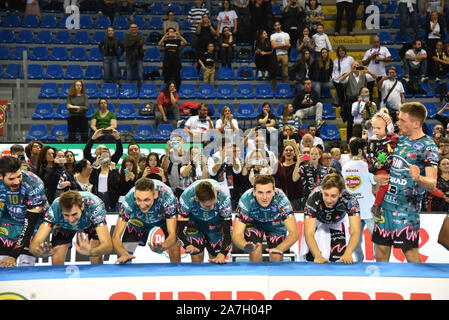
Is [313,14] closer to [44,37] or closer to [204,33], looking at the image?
[204,33]

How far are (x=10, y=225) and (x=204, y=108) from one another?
629 centimetres

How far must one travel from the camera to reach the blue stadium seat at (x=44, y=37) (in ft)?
57.8

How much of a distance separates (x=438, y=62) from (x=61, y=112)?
11.0 metres

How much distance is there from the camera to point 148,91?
1575 cm

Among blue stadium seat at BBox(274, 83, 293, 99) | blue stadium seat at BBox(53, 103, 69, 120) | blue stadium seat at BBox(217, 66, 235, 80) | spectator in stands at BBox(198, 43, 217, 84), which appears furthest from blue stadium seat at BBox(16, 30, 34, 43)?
blue stadium seat at BBox(274, 83, 293, 99)

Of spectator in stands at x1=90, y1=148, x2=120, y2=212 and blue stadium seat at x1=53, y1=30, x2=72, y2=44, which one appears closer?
spectator in stands at x1=90, y1=148, x2=120, y2=212

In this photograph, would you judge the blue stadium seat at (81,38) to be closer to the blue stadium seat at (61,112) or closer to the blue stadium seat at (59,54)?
the blue stadium seat at (59,54)

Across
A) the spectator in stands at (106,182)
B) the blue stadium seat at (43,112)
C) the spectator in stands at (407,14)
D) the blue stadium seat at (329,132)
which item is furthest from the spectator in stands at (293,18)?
the spectator in stands at (106,182)

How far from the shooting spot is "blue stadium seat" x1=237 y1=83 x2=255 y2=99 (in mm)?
16094

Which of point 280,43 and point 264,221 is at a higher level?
point 280,43

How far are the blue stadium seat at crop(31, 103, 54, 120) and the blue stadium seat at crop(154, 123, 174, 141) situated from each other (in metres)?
3.27

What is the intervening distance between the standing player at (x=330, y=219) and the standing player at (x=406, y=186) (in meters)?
0.37

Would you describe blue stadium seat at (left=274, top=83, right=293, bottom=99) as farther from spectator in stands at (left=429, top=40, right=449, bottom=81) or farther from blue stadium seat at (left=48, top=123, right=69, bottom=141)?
blue stadium seat at (left=48, top=123, right=69, bottom=141)

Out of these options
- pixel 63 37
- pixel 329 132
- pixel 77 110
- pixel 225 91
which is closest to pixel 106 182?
pixel 77 110
